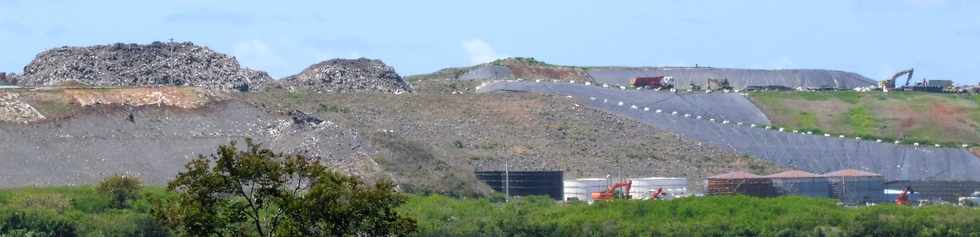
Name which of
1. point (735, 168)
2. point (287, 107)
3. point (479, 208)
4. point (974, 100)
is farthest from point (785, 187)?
point (974, 100)

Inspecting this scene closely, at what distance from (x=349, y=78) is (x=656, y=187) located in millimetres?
25916

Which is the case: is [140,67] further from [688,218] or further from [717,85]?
[717,85]

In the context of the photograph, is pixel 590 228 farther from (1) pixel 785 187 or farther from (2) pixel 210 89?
(2) pixel 210 89

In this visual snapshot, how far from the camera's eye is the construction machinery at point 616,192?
84250mm

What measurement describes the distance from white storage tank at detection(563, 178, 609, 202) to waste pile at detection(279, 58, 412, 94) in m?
21.3

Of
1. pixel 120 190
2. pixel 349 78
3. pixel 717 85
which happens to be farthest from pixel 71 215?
pixel 717 85

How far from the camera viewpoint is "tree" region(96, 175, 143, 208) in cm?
7319

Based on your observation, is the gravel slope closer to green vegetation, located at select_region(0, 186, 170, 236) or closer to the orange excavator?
the orange excavator

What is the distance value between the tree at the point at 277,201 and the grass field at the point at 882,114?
79.9m

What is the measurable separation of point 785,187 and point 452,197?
14724mm

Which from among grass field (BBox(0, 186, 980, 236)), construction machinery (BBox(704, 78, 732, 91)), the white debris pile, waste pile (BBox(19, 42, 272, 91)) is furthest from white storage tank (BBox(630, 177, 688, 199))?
construction machinery (BBox(704, 78, 732, 91))

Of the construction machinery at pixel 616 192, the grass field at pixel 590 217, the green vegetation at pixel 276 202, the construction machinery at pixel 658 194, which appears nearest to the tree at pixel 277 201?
the green vegetation at pixel 276 202

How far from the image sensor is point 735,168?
98.0 metres

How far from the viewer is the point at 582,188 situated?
88.2 m
